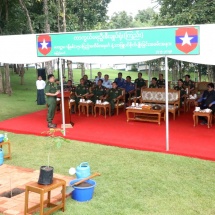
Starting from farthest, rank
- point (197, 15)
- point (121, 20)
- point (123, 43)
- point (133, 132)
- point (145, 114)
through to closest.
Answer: point (121, 20) → point (197, 15) → point (145, 114) → point (133, 132) → point (123, 43)

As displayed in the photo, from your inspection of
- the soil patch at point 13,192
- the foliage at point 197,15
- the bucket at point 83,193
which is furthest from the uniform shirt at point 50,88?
the foliage at point 197,15

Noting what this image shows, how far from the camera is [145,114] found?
11.5 m

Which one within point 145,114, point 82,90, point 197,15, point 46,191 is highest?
point 197,15

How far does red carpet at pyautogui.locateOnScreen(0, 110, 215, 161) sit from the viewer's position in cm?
849

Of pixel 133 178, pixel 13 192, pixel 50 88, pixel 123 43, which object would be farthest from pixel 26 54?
pixel 133 178

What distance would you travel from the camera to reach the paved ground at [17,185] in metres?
5.40

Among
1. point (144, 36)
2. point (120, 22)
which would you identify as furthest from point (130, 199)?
point (120, 22)

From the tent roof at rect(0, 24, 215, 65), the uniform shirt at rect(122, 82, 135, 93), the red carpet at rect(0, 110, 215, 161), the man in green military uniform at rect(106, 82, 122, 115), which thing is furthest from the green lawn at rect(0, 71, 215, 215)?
the uniform shirt at rect(122, 82, 135, 93)

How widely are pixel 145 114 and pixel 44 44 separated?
12.7 ft

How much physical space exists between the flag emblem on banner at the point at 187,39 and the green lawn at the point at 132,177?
2.31m

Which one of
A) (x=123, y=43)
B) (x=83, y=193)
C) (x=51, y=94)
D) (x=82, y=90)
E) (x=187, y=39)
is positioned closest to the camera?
(x=83, y=193)

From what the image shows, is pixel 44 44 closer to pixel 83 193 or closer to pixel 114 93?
pixel 114 93

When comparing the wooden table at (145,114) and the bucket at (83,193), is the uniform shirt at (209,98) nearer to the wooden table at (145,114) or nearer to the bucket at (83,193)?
the wooden table at (145,114)

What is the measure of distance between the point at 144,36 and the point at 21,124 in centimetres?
525
